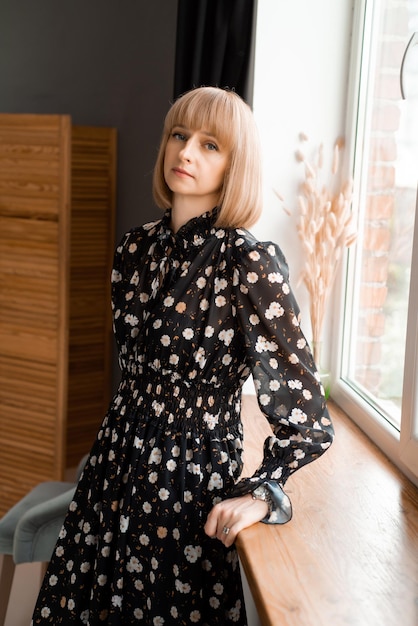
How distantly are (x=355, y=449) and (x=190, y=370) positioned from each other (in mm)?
685

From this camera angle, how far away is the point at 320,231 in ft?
7.76

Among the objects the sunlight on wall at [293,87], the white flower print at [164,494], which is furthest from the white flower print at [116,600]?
the sunlight on wall at [293,87]

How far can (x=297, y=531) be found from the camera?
1.53 metres

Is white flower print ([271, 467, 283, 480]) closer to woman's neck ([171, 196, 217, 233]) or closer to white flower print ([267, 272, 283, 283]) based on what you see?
white flower print ([267, 272, 283, 283])

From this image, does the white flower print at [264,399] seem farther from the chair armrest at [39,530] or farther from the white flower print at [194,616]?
the chair armrest at [39,530]

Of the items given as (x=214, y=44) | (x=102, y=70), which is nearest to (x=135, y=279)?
(x=214, y=44)

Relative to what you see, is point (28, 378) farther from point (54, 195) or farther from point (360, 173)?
point (360, 173)

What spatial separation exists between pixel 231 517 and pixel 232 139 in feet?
2.40

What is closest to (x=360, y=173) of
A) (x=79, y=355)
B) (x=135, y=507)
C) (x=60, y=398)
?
(x=135, y=507)

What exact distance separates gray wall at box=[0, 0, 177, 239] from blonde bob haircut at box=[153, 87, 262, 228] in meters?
2.18

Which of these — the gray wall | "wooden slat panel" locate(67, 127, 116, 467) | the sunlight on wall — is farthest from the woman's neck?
"wooden slat panel" locate(67, 127, 116, 467)

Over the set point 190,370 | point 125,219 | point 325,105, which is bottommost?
point 190,370

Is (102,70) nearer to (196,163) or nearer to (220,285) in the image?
(196,163)

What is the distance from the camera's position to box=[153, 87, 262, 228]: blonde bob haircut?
5.12 feet
